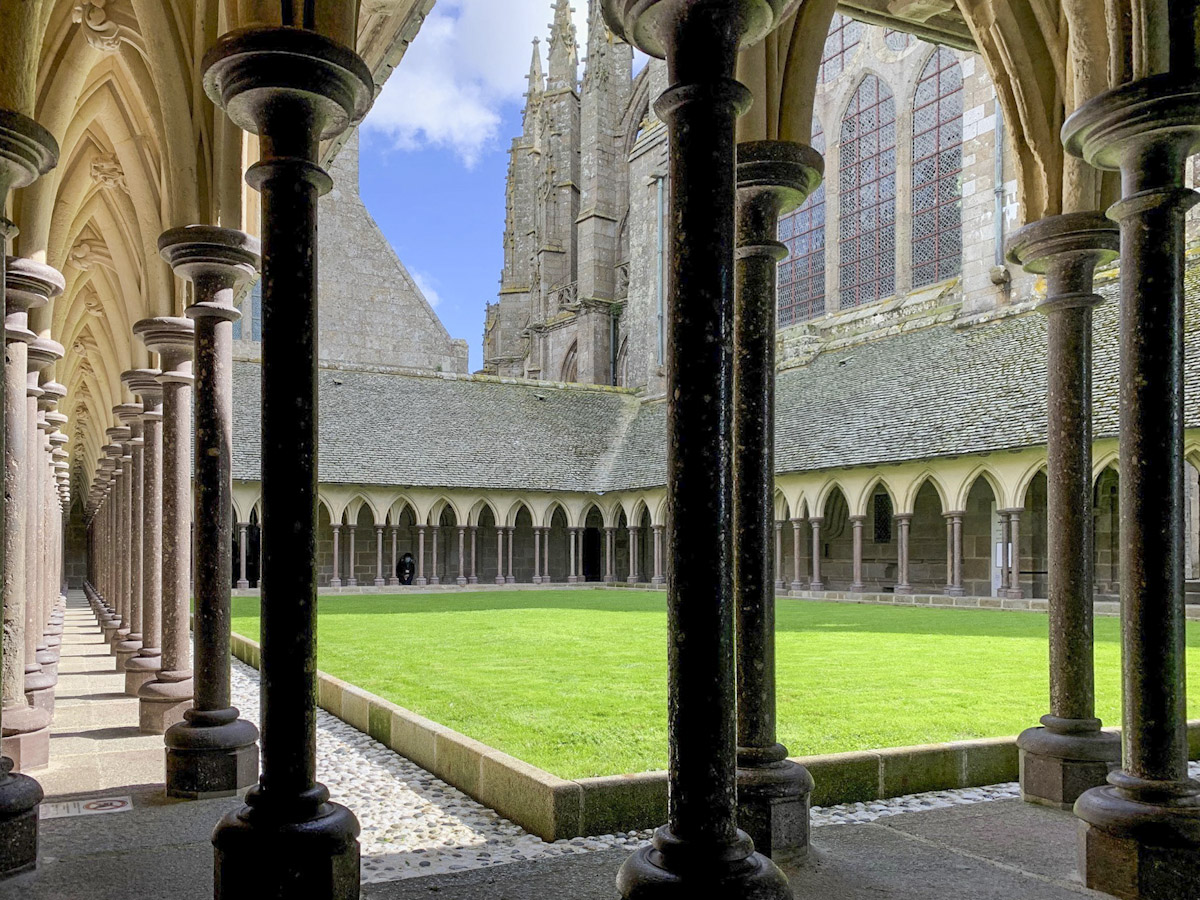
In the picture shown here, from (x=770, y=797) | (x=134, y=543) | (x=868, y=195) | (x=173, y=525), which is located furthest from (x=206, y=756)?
(x=868, y=195)

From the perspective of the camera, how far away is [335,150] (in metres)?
6.32

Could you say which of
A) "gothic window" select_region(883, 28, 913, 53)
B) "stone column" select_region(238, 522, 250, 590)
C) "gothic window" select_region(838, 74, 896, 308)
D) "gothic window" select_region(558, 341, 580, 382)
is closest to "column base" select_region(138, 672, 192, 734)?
"stone column" select_region(238, 522, 250, 590)

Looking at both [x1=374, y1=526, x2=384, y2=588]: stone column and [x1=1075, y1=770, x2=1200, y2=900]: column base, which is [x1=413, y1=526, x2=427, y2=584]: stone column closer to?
[x1=374, y1=526, x2=384, y2=588]: stone column

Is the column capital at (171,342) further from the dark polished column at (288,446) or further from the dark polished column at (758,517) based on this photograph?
the dark polished column at (758,517)

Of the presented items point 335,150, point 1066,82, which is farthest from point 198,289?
point 1066,82

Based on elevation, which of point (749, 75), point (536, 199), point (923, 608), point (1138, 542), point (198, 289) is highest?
point (536, 199)

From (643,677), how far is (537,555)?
23.1 m

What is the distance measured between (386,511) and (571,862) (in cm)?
2584

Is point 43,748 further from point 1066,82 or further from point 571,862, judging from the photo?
point 1066,82

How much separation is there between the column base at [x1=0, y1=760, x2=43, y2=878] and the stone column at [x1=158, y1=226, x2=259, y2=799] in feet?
3.97

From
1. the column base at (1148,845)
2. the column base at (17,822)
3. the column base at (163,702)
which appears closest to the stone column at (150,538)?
the column base at (163,702)

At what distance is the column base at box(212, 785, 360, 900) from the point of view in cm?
361

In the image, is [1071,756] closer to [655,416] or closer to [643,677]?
[643,677]

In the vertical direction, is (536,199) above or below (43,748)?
above
